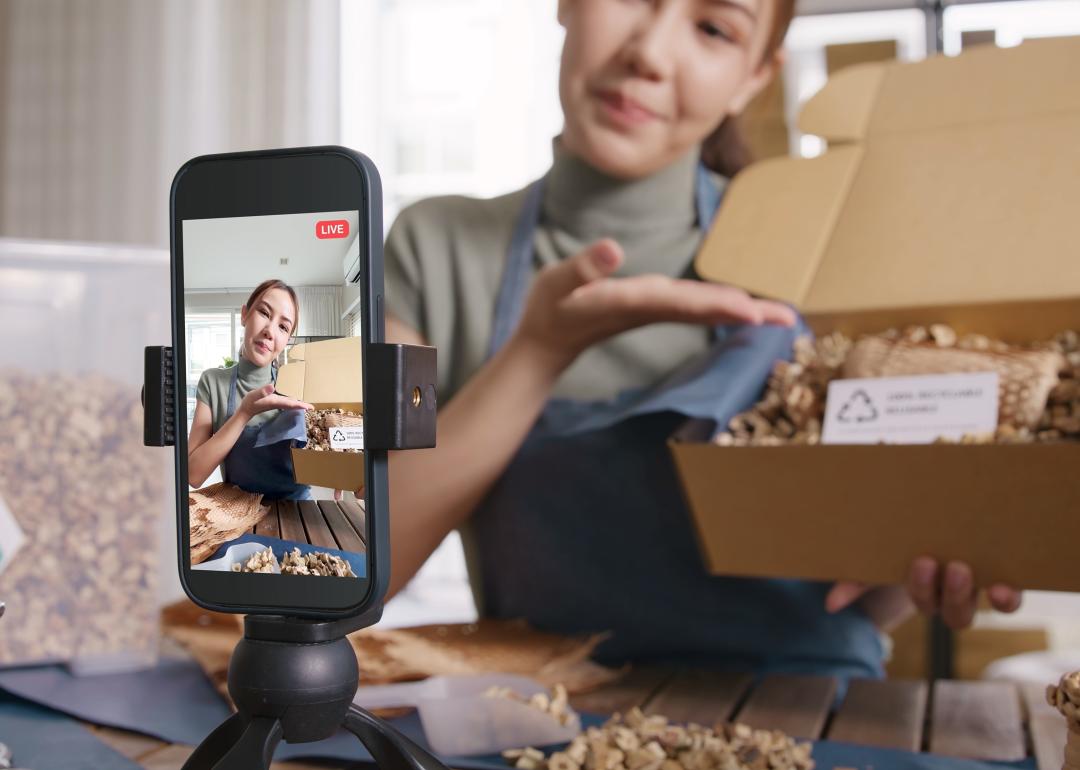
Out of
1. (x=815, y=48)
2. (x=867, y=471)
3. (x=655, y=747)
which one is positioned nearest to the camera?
(x=655, y=747)

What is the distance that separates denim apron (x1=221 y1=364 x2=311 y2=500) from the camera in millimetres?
438

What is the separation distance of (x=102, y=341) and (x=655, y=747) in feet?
1.85

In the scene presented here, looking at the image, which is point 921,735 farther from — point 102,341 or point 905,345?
point 102,341

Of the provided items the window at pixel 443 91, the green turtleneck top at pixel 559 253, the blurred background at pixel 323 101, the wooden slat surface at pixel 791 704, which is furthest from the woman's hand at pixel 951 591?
the window at pixel 443 91

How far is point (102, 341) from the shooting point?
0.85 meters

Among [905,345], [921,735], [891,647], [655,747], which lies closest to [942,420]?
[905,345]

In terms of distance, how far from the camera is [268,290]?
0.44m

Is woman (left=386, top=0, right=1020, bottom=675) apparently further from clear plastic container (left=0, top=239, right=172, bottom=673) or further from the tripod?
the tripod

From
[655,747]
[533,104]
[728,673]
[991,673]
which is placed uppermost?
[533,104]

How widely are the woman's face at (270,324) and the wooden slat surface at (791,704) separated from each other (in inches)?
19.5

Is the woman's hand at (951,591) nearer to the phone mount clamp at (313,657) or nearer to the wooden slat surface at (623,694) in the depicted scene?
the wooden slat surface at (623,694)

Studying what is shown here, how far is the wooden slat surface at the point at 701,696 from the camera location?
79 cm

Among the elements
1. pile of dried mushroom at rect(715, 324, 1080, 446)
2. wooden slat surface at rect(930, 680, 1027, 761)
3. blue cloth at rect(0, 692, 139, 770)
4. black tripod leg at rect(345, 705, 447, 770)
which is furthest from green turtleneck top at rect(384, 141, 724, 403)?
black tripod leg at rect(345, 705, 447, 770)

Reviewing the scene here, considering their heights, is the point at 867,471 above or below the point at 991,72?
below
